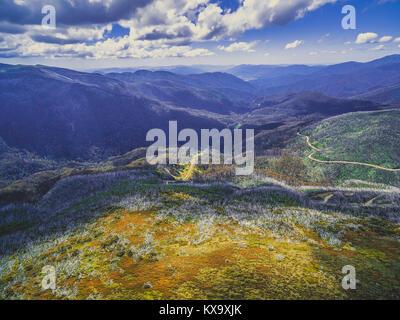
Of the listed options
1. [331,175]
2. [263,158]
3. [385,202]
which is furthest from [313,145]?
[385,202]

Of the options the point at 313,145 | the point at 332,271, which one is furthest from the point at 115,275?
the point at 313,145

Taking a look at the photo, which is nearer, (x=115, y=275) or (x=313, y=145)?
(x=115, y=275)
